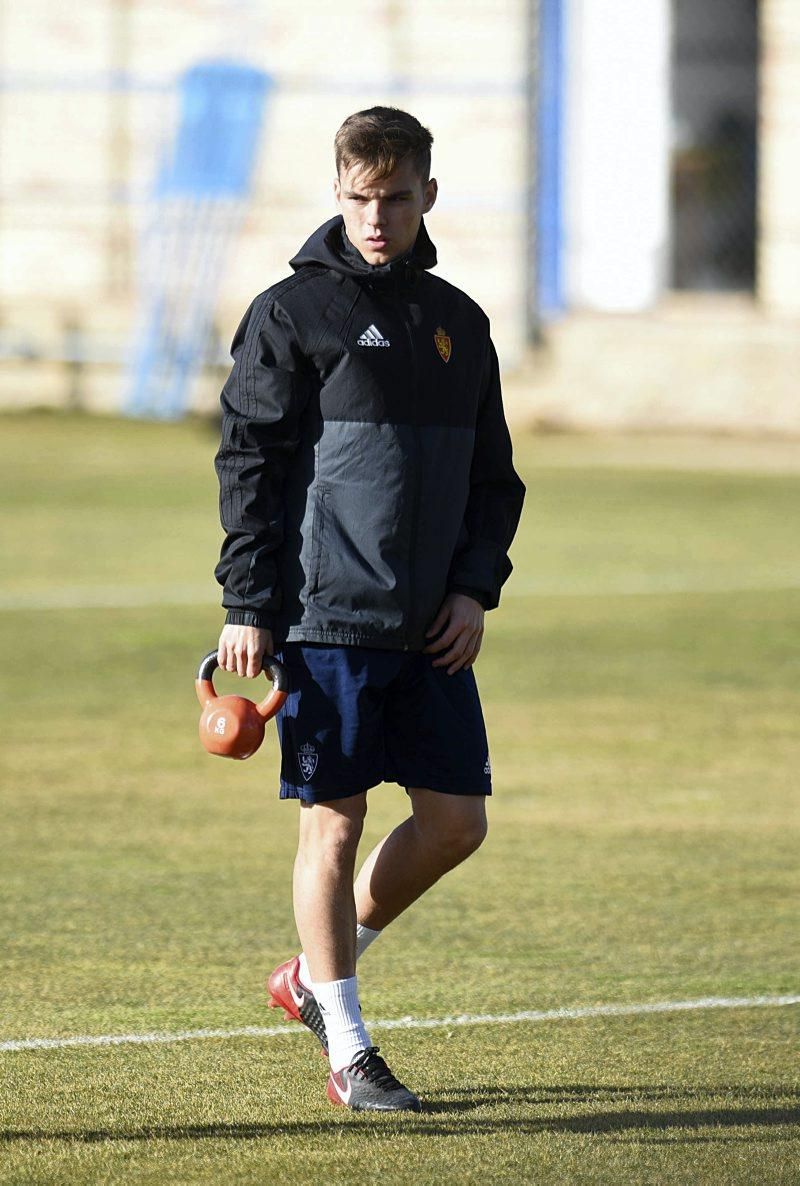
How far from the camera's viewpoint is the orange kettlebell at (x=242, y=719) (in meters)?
4.41

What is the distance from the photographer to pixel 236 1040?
488cm

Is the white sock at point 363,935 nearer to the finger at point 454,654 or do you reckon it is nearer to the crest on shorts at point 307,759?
the crest on shorts at point 307,759

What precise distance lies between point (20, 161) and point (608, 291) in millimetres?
6610

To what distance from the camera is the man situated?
4.37 metres

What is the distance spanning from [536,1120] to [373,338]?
1549 millimetres

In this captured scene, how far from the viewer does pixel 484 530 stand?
4.68 meters

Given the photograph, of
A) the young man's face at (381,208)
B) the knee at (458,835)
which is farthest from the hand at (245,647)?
the young man's face at (381,208)

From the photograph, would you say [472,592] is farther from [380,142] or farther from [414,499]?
[380,142]

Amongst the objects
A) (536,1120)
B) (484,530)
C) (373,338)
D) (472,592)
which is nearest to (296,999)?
(536,1120)

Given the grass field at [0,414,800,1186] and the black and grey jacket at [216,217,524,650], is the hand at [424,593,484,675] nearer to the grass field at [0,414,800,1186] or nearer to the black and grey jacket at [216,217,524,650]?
the black and grey jacket at [216,217,524,650]

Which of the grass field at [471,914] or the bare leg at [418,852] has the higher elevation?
the bare leg at [418,852]

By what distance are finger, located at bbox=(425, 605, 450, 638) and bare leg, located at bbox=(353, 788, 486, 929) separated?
0.32 meters

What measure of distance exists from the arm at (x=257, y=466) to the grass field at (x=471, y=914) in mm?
936

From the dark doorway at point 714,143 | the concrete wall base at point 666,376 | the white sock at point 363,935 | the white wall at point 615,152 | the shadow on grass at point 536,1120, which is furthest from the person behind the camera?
the dark doorway at point 714,143
